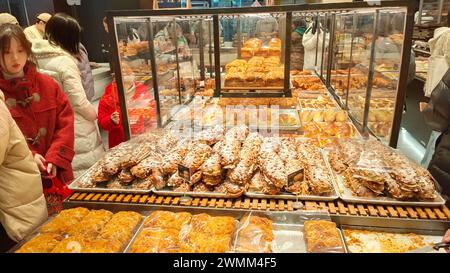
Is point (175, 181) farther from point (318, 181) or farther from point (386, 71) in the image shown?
point (386, 71)

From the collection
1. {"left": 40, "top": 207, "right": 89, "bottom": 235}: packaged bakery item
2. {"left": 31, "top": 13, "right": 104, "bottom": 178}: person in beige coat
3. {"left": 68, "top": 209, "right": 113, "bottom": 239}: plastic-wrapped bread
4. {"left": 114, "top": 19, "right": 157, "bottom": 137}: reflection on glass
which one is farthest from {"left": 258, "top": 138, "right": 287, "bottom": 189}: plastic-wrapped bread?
{"left": 31, "top": 13, "right": 104, "bottom": 178}: person in beige coat

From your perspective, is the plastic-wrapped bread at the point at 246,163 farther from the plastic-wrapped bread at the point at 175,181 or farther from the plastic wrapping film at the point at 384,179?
the plastic wrapping film at the point at 384,179

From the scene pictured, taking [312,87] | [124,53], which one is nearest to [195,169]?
→ [124,53]

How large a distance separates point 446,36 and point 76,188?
17.1 ft

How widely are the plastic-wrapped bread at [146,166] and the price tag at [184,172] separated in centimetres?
16

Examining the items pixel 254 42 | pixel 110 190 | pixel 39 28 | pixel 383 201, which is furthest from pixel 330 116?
pixel 39 28

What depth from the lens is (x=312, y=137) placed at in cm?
283

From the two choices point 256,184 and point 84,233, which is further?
point 256,184

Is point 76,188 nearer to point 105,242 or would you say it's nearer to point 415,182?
point 105,242

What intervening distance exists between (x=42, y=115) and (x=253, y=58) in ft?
6.35

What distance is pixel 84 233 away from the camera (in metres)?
1.68

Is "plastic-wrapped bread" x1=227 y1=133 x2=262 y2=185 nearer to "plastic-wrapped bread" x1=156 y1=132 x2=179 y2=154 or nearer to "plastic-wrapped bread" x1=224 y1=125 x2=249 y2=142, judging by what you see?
"plastic-wrapped bread" x1=224 y1=125 x2=249 y2=142

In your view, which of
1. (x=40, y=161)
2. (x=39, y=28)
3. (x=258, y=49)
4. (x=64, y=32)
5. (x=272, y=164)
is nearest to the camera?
(x=272, y=164)

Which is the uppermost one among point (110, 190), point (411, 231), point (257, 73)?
point (257, 73)
